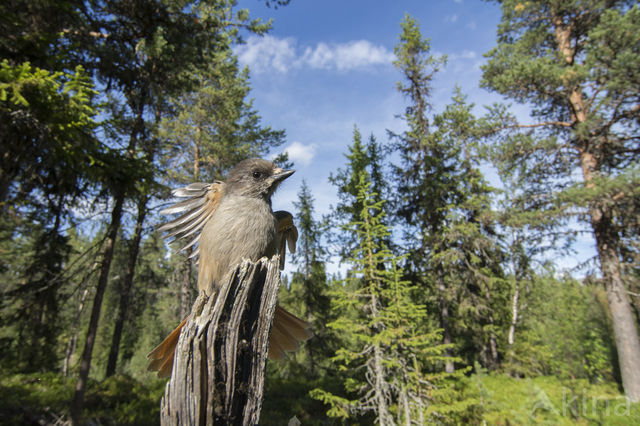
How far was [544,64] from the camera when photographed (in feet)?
36.4

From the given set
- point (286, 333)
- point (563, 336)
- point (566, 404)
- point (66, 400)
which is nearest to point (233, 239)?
point (286, 333)

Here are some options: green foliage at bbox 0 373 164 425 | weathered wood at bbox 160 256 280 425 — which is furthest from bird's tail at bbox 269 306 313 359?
green foliage at bbox 0 373 164 425

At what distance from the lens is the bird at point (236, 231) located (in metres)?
2.71

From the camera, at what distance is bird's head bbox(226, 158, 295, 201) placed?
10.4 feet

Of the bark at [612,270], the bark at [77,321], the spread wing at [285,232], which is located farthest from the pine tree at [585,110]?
the bark at [77,321]

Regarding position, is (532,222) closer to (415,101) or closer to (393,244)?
(393,244)

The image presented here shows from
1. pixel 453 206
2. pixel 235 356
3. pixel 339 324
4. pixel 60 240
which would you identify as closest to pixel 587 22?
pixel 453 206

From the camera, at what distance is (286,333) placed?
108 inches

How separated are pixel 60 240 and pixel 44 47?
20.3 feet

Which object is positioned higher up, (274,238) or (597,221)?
(597,221)

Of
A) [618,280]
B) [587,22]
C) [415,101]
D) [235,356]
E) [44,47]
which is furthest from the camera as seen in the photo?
[415,101]

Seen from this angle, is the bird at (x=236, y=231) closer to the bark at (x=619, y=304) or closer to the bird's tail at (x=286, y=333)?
the bird's tail at (x=286, y=333)

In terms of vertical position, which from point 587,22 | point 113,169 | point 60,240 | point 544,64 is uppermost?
point 587,22

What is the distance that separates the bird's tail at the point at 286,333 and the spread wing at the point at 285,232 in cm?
95
